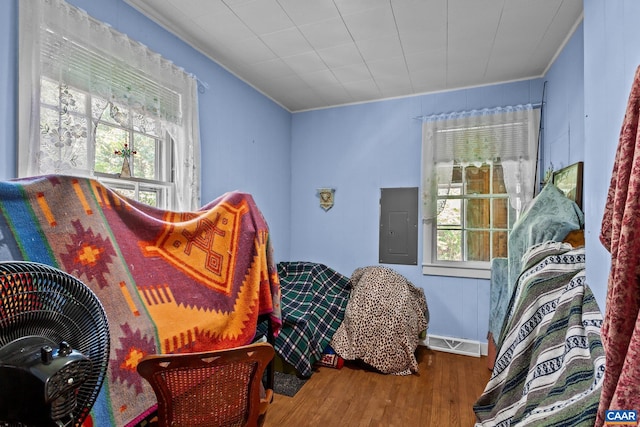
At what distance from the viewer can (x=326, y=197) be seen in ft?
12.3

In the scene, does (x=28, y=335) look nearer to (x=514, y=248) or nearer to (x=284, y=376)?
(x=284, y=376)

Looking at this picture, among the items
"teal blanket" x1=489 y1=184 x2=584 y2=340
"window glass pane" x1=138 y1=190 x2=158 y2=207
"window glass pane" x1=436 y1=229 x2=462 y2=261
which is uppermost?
"window glass pane" x1=138 y1=190 x2=158 y2=207

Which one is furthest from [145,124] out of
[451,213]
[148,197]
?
[451,213]

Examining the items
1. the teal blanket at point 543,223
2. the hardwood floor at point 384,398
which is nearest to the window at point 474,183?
the teal blanket at point 543,223

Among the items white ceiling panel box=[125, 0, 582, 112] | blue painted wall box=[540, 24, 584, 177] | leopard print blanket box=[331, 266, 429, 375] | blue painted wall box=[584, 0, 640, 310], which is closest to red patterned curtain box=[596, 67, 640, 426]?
blue painted wall box=[584, 0, 640, 310]

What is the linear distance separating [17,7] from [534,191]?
3770mm

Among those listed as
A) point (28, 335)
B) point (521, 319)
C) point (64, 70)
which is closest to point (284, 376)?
point (521, 319)

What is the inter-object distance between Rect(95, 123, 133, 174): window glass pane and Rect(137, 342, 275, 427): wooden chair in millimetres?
1415

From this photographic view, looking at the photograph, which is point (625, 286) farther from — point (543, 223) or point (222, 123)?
point (222, 123)

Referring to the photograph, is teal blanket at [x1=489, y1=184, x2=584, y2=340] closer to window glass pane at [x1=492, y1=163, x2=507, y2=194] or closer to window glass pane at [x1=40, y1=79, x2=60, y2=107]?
window glass pane at [x1=492, y1=163, x2=507, y2=194]

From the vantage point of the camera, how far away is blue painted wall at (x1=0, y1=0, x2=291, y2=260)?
1.43 meters

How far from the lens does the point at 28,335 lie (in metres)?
0.60

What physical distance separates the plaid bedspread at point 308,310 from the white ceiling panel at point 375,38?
193 centimetres

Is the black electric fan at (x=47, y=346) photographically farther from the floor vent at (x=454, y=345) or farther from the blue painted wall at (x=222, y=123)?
the floor vent at (x=454, y=345)
